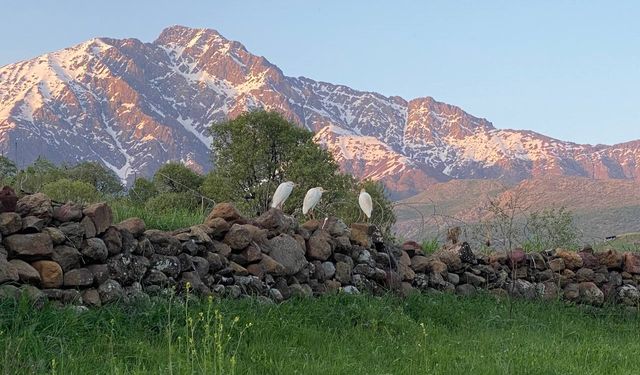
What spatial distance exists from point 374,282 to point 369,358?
3.75 metres

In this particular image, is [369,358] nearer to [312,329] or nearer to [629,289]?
[312,329]

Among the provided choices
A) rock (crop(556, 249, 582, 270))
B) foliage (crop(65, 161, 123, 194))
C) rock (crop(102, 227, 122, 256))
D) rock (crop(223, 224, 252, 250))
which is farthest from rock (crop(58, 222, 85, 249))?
foliage (crop(65, 161, 123, 194))

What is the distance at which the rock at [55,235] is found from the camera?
6.71 meters

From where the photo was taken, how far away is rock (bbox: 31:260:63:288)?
6.54 metres

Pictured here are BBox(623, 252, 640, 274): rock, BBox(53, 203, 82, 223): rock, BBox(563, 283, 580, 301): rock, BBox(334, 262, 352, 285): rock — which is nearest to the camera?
BBox(53, 203, 82, 223): rock

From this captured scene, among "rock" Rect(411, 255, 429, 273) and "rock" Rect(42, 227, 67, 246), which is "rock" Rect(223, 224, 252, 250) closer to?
"rock" Rect(42, 227, 67, 246)

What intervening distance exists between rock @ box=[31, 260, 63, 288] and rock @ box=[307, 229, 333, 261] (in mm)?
3524

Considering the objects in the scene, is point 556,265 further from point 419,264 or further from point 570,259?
point 419,264

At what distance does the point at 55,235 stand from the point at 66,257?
220 mm

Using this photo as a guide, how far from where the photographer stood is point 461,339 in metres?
7.42

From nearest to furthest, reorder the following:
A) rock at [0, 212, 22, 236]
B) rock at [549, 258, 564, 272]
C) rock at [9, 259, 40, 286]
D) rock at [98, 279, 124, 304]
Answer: rock at [9, 259, 40, 286]
rock at [0, 212, 22, 236]
rock at [98, 279, 124, 304]
rock at [549, 258, 564, 272]

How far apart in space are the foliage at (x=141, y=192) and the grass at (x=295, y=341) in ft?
17.8

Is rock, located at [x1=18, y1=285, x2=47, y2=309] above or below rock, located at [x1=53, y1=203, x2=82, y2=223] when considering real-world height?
below

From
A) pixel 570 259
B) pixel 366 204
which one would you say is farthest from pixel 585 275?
pixel 366 204
